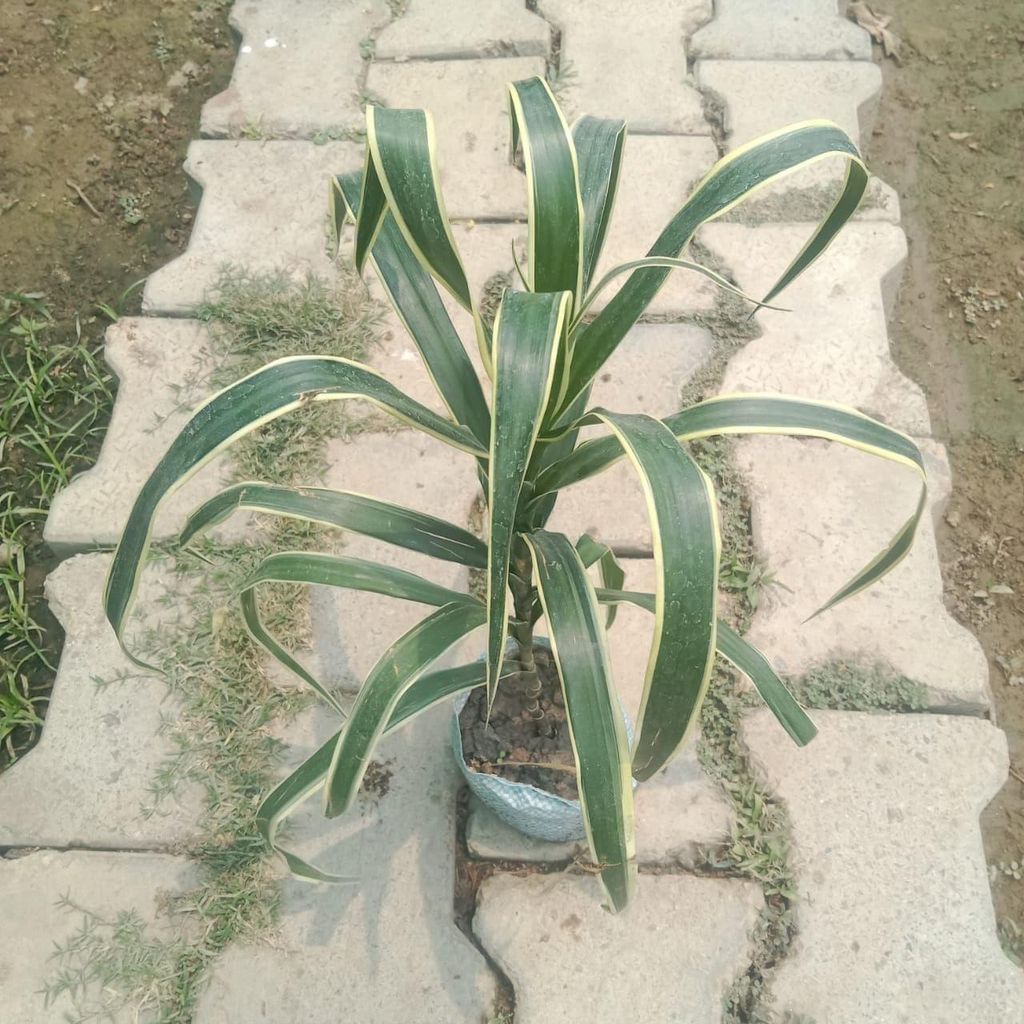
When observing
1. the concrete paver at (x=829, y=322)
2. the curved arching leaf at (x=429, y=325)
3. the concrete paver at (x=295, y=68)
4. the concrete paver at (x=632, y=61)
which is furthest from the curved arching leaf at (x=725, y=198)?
the concrete paver at (x=295, y=68)

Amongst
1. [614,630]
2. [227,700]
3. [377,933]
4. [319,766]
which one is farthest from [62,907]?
[614,630]

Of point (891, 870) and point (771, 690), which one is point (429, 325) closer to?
point (771, 690)

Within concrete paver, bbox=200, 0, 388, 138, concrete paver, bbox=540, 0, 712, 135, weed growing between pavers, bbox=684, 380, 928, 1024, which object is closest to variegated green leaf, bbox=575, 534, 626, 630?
weed growing between pavers, bbox=684, 380, 928, 1024

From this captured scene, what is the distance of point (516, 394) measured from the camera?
0.77m

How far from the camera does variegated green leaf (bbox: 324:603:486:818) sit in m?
0.99

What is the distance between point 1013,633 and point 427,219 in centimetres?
156

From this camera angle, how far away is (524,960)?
147cm

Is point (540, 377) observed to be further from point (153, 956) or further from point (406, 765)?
point (153, 956)

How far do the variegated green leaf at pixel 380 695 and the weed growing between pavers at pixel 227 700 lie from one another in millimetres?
396

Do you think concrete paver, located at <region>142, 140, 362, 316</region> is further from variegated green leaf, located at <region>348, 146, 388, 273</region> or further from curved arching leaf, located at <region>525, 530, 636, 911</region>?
curved arching leaf, located at <region>525, 530, 636, 911</region>

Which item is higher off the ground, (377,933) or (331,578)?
(331,578)

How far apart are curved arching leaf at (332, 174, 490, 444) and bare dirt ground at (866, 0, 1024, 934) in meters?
1.29

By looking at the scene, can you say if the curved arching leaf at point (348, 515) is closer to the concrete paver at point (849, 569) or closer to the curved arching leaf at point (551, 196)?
the curved arching leaf at point (551, 196)

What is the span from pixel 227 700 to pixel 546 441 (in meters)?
0.98
